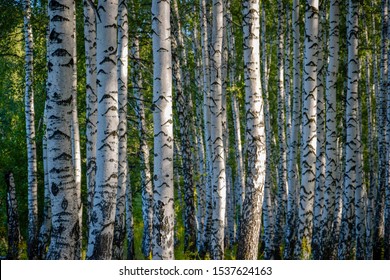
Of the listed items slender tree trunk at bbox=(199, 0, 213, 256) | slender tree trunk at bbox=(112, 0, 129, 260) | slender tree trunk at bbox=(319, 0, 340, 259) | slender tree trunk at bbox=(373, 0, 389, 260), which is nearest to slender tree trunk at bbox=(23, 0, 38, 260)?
slender tree trunk at bbox=(112, 0, 129, 260)

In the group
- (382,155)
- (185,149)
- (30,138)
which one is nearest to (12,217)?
(30,138)

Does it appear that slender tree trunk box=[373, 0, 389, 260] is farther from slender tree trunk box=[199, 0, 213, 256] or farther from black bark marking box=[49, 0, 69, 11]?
black bark marking box=[49, 0, 69, 11]

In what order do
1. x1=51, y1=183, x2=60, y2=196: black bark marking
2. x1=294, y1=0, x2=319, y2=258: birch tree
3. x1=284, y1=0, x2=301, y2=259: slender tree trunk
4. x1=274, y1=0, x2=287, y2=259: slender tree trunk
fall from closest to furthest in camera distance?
x1=51, y1=183, x2=60, y2=196: black bark marking
x1=294, y1=0, x2=319, y2=258: birch tree
x1=284, y1=0, x2=301, y2=259: slender tree trunk
x1=274, y1=0, x2=287, y2=259: slender tree trunk

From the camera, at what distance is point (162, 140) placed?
6992 mm

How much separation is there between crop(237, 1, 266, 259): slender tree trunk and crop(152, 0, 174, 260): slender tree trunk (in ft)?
5.25

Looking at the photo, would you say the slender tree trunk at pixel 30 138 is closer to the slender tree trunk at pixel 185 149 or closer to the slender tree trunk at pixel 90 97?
the slender tree trunk at pixel 185 149

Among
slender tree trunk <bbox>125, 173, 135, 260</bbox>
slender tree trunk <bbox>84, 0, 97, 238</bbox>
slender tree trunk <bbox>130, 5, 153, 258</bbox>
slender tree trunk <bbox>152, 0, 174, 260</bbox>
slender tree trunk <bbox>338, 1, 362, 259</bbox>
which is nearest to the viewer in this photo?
slender tree trunk <bbox>152, 0, 174, 260</bbox>

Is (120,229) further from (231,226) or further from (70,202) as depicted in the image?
(231,226)

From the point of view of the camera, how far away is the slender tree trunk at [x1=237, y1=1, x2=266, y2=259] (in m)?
8.21

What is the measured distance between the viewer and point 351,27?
10.8 metres

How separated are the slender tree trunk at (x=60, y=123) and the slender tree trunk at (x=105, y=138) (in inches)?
38.7

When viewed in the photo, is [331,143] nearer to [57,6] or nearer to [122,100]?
[122,100]

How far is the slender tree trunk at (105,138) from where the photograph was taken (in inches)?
278

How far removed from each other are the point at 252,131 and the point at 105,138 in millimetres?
2378
